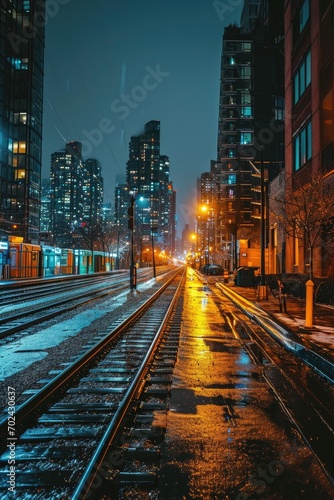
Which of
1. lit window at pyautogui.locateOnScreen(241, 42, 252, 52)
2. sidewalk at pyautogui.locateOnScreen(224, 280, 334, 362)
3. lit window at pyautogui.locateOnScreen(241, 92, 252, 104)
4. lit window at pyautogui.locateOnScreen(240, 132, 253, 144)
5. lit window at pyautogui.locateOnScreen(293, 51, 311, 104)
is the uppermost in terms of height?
lit window at pyautogui.locateOnScreen(241, 42, 252, 52)

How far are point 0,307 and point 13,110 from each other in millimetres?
81071

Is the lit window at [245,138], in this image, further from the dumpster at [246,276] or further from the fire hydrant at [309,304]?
the fire hydrant at [309,304]

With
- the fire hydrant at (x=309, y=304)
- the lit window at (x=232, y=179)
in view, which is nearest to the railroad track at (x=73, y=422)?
the fire hydrant at (x=309, y=304)

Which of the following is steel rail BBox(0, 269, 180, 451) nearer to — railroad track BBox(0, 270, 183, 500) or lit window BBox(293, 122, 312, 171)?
railroad track BBox(0, 270, 183, 500)

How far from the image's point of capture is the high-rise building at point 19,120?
83.1 m

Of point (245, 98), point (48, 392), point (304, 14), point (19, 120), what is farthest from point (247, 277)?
point (245, 98)

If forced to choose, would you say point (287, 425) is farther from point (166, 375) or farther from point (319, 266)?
point (319, 266)

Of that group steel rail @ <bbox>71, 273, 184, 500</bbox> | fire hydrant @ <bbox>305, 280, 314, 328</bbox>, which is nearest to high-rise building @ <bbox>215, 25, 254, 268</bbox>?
fire hydrant @ <bbox>305, 280, 314, 328</bbox>

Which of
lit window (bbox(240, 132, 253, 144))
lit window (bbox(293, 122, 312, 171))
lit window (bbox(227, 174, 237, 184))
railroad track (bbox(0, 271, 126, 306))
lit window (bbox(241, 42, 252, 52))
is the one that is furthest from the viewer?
lit window (bbox(241, 42, 252, 52))

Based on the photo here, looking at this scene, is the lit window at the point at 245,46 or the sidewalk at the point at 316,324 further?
A: the lit window at the point at 245,46

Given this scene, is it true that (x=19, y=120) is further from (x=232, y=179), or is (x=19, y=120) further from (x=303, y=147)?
(x=303, y=147)

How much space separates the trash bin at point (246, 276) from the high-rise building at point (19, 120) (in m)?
64.0

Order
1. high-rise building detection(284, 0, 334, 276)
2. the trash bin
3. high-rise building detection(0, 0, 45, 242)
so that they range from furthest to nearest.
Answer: high-rise building detection(0, 0, 45, 242) < the trash bin < high-rise building detection(284, 0, 334, 276)

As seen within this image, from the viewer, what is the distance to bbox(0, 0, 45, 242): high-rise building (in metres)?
83.1
